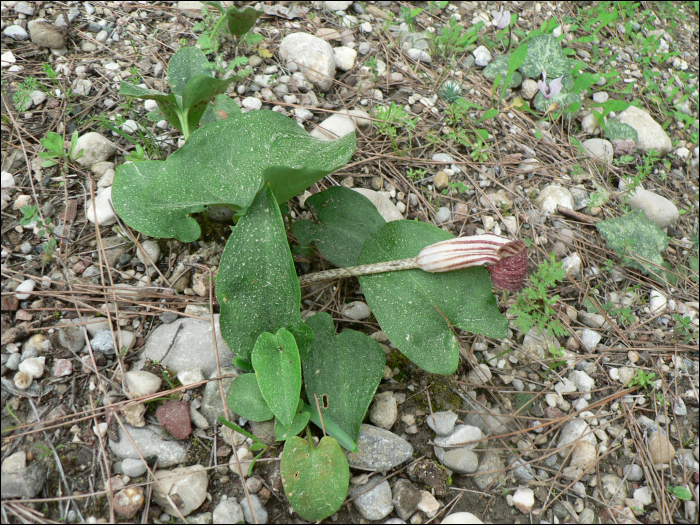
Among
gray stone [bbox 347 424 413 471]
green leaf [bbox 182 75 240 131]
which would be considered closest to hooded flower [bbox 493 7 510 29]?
green leaf [bbox 182 75 240 131]

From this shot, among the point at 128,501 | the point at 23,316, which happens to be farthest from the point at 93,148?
the point at 128,501

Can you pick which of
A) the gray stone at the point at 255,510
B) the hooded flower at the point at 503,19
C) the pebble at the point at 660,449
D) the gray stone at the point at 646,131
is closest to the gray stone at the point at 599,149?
the gray stone at the point at 646,131

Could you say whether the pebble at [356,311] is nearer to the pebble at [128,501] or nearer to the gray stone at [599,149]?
the pebble at [128,501]

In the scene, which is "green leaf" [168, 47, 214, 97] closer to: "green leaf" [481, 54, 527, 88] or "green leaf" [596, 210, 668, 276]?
"green leaf" [481, 54, 527, 88]

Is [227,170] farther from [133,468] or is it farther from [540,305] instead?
[540,305]

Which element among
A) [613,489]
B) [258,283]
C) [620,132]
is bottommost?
[613,489]

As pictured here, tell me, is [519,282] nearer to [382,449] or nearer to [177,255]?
[382,449]

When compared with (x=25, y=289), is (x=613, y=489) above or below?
below

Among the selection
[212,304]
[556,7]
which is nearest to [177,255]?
[212,304]
